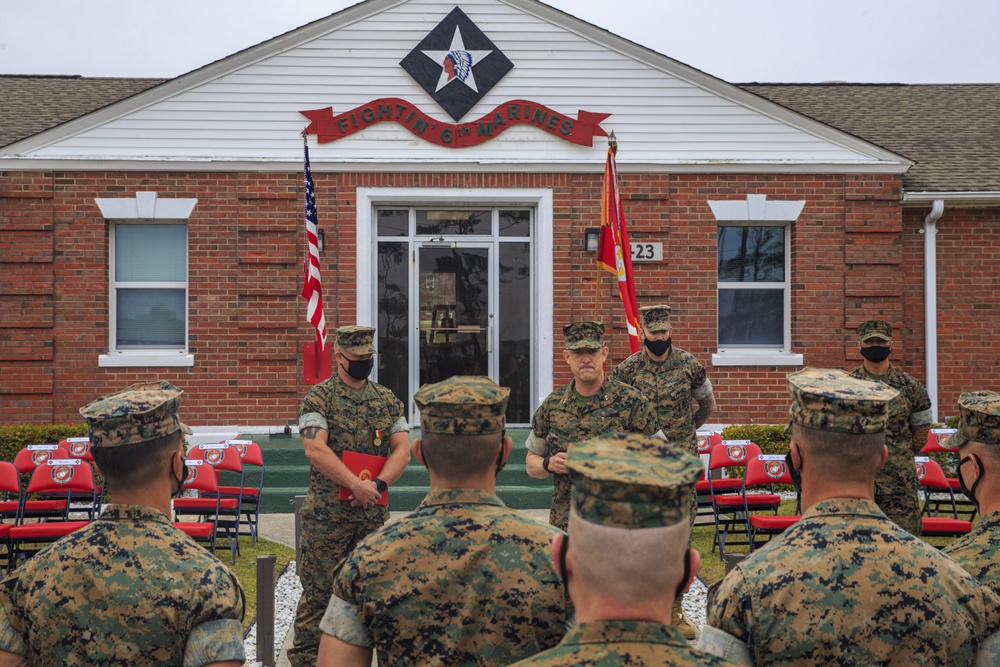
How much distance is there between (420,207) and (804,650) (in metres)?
10.1

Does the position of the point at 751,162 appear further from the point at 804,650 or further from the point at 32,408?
the point at 804,650

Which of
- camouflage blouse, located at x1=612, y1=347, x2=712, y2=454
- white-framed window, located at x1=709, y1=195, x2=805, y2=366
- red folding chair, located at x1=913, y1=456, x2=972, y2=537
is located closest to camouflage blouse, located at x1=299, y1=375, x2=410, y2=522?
camouflage blouse, located at x1=612, y1=347, x2=712, y2=454

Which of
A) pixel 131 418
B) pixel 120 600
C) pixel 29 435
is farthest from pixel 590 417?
pixel 29 435

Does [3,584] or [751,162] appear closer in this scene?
[3,584]

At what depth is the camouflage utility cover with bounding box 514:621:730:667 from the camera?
170 centimetres

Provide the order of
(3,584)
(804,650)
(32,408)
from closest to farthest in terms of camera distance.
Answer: (804,650) < (3,584) < (32,408)

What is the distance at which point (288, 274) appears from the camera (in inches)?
455

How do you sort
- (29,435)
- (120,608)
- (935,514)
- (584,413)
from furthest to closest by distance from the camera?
(29,435)
(935,514)
(584,413)
(120,608)

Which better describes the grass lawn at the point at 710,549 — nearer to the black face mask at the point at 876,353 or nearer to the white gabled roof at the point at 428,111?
the black face mask at the point at 876,353

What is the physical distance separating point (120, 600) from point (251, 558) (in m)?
6.17

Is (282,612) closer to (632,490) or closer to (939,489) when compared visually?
(632,490)

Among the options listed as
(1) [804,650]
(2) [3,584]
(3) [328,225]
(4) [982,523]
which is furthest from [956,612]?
(3) [328,225]

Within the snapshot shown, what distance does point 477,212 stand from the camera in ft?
39.4

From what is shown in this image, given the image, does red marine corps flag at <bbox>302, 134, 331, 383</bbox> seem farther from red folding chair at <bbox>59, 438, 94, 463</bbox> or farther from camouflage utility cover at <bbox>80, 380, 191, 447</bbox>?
camouflage utility cover at <bbox>80, 380, 191, 447</bbox>
